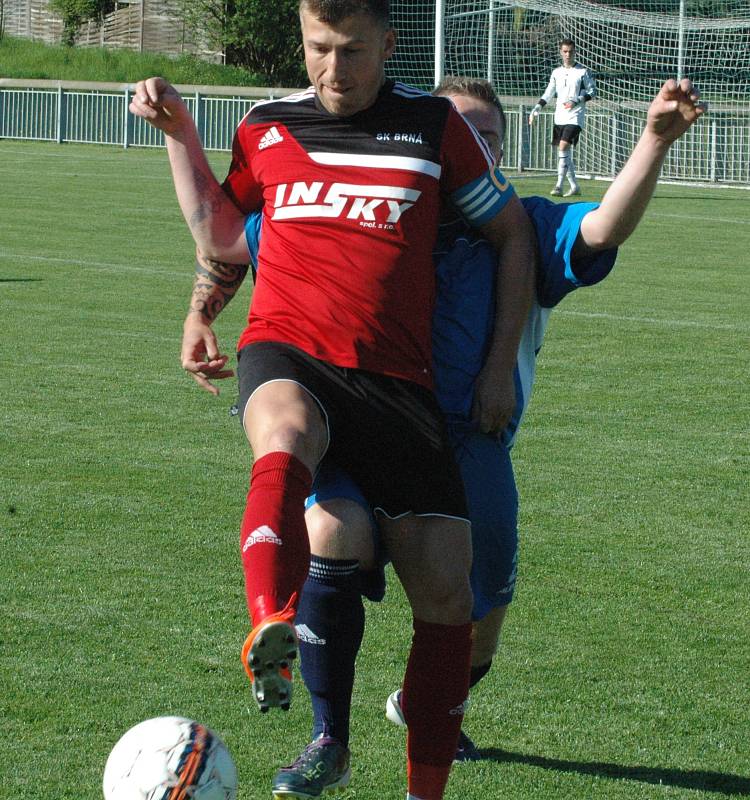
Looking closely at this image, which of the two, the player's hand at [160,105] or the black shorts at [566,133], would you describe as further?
the black shorts at [566,133]

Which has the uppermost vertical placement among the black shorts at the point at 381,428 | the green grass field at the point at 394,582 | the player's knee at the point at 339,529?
the black shorts at the point at 381,428

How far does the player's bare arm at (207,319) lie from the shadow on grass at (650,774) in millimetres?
1311

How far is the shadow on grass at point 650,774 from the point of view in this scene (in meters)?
3.93

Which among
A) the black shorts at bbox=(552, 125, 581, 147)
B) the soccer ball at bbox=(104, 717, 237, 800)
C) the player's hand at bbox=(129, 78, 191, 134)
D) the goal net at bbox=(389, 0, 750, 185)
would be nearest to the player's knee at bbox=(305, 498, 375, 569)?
the soccer ball at bbox=(104, 717, 237, 800)

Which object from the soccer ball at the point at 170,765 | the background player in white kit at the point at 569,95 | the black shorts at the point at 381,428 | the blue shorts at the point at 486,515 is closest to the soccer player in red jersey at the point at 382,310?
the black shorts at the point at 381,428

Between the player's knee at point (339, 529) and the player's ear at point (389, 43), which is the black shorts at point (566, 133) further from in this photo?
the player's knee at point (339, 529)

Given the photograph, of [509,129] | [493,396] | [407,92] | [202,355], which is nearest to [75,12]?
[509,129]

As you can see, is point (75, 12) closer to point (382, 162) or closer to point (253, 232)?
point (253, 232)

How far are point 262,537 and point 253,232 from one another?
118cm

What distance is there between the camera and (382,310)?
3.59 metres

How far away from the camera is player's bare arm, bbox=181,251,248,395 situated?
406cm

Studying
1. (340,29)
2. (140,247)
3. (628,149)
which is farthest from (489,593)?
(628,149)

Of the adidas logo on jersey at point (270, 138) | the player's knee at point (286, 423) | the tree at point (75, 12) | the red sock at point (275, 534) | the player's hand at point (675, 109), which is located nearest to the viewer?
the red sock at point (275, 534)

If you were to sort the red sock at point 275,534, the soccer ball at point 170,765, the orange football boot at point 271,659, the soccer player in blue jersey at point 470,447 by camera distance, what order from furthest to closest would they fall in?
the soccer player in blue jersey at point 470,447, the soccer ball at point 170,765, the red sock at point 275,534, the orange football boot at point 271,659
